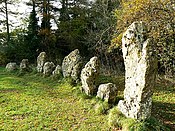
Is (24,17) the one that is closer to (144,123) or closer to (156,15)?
(156,15)

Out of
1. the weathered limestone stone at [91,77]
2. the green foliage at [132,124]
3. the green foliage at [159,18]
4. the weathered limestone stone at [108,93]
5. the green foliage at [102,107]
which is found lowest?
the green foliage at [132,124]

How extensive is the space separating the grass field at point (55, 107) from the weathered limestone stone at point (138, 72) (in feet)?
3.93

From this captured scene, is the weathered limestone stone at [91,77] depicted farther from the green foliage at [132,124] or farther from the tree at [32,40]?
the tree at [32,40]

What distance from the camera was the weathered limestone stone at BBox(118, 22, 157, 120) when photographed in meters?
8.04

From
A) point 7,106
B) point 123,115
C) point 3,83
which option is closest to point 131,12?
point 123,115

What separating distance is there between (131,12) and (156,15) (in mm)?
1363

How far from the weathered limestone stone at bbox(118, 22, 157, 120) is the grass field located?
1197 mm

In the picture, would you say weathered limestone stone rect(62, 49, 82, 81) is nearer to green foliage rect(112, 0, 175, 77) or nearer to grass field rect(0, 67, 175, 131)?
grass field rect(0, 67, 175, 131)

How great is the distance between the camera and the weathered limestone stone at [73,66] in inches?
574

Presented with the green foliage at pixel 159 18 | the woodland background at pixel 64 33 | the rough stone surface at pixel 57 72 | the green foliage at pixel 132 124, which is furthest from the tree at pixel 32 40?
the green foliage at pixel 132 124

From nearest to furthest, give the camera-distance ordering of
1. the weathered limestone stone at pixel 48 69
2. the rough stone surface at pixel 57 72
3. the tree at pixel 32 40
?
1. the rough stone surface at pixel 57 72
2. the weathered limestone stone at pixel 48 69
3. the tree at pixel 32 40

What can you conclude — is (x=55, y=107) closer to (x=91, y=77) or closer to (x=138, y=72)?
(x=91, y=77)

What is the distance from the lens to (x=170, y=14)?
12.0m

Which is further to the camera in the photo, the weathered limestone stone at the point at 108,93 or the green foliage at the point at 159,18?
the green foliage at the point at 159,18
